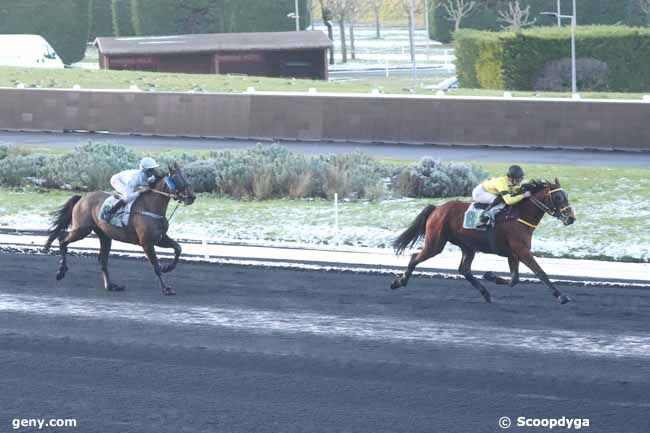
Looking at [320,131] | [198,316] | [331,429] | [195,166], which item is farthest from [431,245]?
[320,131]

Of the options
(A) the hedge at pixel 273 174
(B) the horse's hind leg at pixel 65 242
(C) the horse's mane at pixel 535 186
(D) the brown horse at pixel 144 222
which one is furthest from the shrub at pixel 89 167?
(C) the horse's mane at pixel 535 186

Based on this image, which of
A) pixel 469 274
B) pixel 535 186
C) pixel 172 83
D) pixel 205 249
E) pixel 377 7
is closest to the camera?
pixel 535 186

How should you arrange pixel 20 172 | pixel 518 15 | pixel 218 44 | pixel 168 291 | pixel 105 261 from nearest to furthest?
1. pixel 168 291
2. pixel 105 261
3. pixel 20 172
4. pixel 218 44
5. pixel 518 15

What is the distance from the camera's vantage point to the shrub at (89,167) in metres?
24.8

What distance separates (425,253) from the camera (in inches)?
592

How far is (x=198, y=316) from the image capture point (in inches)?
549

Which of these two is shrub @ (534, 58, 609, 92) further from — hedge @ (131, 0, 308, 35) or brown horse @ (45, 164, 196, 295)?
brown horse @ (45, 164, 196, 295)

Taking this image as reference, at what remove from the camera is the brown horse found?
14.9 meters

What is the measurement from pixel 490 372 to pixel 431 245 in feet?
12.1

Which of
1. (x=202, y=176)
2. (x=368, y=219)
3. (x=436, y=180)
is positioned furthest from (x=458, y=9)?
(x=368, y=219)

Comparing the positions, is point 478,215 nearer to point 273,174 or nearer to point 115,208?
point 115,208

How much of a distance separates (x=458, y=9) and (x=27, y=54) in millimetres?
39067

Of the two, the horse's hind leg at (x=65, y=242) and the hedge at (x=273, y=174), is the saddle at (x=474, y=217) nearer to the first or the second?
the horse's hind leg at (x=65, y=242)

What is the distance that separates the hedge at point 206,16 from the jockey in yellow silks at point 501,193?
60.9m
